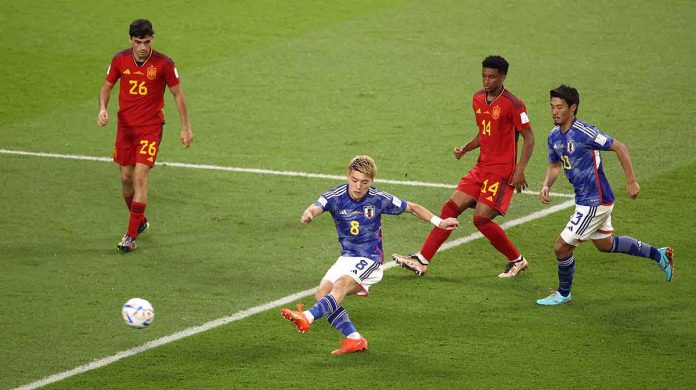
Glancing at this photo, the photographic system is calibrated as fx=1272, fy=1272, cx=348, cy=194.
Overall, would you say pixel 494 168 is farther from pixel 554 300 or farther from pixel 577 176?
pixel 554 300

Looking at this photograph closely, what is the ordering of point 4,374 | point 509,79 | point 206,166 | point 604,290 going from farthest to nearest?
point 509,79 → point 206,166 → point 604,290 → point 4,374

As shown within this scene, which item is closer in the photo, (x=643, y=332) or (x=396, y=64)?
(x=643, y=332)

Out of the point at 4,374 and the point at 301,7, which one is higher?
the point at 301,7

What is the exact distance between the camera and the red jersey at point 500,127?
1265 cm

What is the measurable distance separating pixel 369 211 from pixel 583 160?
2196mm

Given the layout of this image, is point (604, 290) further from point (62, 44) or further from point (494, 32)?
point (62, 44)

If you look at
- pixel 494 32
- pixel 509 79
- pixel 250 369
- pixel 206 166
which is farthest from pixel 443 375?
pixel 494 32

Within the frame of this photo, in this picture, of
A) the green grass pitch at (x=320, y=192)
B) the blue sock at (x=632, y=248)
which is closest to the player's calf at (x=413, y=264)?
the green grass pitch at (x=320, y=192)

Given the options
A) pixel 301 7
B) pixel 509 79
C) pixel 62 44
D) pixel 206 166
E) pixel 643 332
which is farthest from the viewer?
pixel 301 7

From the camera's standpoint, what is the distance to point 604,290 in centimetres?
1246

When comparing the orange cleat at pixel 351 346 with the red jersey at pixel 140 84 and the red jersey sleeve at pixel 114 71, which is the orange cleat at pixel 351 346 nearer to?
the red jersey at pixel 140 84

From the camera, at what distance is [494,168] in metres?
12.9

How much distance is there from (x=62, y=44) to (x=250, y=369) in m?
12.9

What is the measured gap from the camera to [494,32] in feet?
73.0
